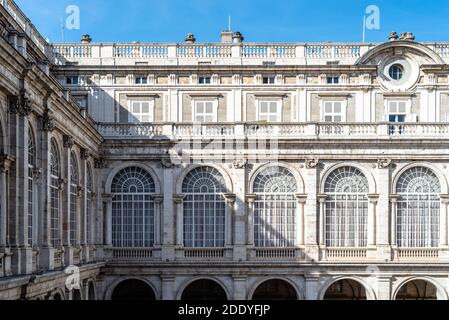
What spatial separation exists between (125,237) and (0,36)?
20.1 metres

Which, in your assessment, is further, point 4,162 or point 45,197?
point 45,197

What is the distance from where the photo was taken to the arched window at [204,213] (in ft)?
131

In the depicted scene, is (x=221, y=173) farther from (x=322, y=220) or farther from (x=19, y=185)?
(x=19, y=185)

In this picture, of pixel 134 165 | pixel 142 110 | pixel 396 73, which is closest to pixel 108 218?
pixel 134 165

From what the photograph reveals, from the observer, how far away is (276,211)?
39.8 meters

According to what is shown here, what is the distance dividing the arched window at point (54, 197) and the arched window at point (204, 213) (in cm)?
1051

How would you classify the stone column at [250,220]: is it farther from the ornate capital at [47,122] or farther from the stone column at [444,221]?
the ornate capital at [47,122]

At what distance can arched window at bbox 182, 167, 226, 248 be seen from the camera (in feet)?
131

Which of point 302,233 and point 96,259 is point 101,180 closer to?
point 96,259

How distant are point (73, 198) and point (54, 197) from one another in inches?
Answer: 152

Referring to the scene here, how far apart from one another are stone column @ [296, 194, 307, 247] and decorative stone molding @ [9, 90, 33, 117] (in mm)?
18496

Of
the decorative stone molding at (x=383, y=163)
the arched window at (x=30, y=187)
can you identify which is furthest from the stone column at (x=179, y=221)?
the arched window at (x=30, y=187)

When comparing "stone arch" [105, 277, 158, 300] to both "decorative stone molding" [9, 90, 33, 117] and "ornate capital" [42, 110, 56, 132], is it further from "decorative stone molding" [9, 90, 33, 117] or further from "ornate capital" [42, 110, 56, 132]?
"decorative stone molding" [9, 90, 33, 117]

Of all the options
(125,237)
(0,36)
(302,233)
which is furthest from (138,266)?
(0,36)
